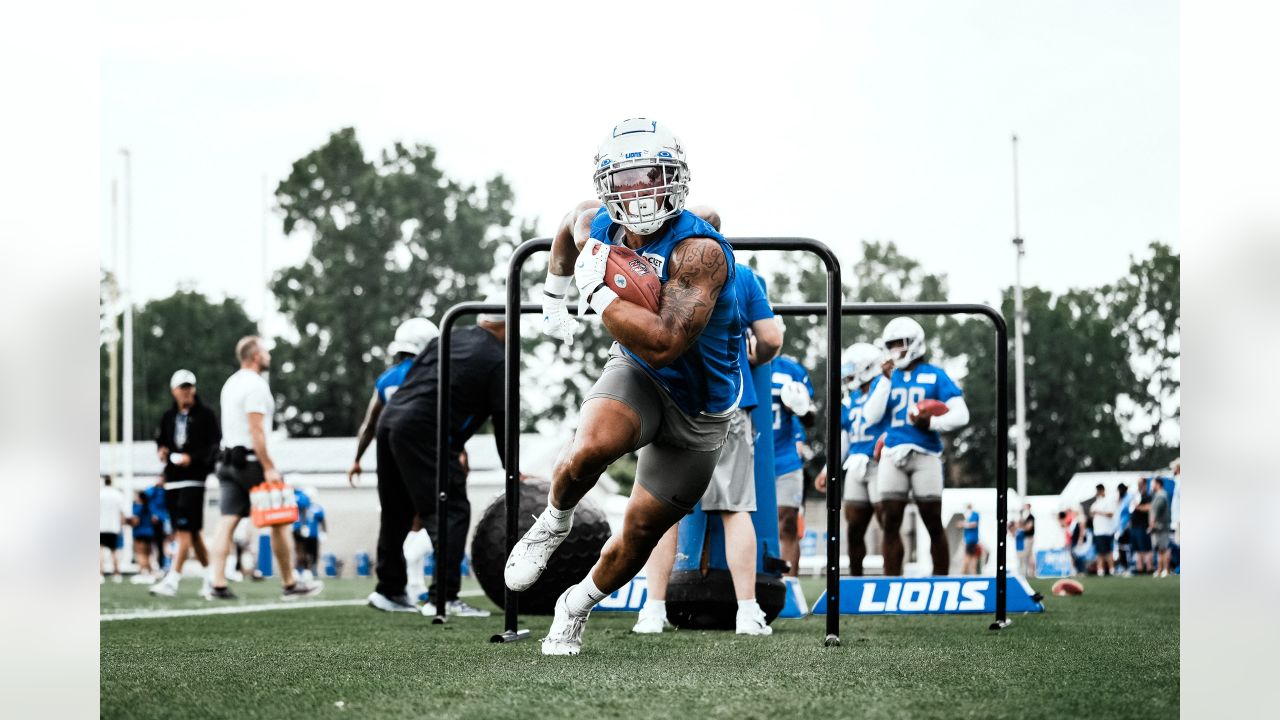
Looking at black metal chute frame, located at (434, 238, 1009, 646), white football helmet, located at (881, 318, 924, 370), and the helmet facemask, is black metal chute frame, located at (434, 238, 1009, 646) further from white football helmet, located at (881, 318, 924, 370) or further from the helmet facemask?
white football helmet, located at (881, 318, 924, 370)

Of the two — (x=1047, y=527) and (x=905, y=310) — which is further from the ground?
(x=905, y=310)

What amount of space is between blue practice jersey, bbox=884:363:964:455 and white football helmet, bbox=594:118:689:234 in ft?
16.3

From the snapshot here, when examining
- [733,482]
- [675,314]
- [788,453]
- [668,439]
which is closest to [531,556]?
[668,439]

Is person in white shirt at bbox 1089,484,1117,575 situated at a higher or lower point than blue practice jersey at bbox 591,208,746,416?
lower

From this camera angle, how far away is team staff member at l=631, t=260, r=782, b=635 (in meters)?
6.28

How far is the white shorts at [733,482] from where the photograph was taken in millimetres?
6520

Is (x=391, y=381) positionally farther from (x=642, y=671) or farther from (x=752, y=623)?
(x=642, y=671)

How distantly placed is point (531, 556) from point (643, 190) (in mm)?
1404

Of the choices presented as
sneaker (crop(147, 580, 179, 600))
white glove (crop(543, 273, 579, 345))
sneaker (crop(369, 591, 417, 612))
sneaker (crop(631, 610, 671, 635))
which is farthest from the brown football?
white glove (crop(543, 273, 579, 345))

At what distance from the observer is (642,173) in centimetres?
451
